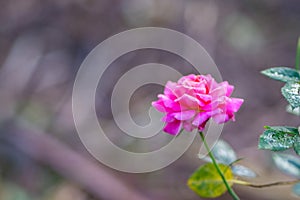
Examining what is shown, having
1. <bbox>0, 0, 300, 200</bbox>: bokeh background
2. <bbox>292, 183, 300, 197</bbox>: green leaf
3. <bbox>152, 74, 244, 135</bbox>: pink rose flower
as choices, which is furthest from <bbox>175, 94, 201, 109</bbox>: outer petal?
<bbox>0, 0, 300, 200</bbox>: bokeh background

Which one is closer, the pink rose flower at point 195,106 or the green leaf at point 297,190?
the pink rose flower at point 195,106

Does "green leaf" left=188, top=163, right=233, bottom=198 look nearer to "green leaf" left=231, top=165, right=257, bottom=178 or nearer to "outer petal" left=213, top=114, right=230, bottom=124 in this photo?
"green leaf" left=231, top=165, right=257, bottom=178

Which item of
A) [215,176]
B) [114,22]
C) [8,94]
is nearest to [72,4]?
→ [114,22]

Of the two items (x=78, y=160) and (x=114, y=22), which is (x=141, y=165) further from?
(x=114, y=22)

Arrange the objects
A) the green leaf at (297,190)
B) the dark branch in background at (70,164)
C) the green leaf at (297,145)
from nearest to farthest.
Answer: the green leaf at (297,145), the green leaf at (297,190), the dark branch in background at (70,164)

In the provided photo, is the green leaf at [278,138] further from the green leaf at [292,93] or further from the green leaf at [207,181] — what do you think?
the green leaf at [207,181]

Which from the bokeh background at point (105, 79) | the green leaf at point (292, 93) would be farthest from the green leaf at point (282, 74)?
the bokeh background at point (105, 79)
